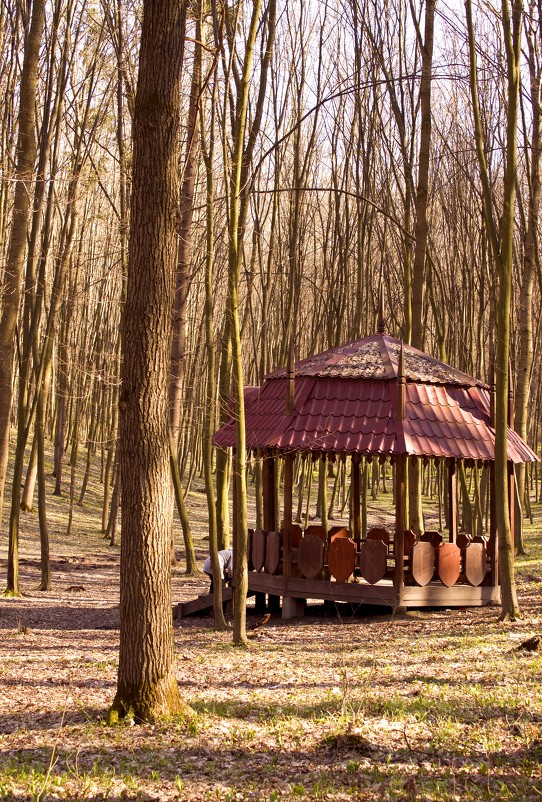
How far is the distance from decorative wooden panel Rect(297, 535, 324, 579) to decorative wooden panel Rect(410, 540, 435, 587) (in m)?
1.30

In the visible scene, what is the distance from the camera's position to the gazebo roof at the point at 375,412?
39.7ft

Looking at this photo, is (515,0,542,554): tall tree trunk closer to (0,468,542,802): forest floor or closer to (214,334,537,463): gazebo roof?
(214,334,537,463): gazebo roof

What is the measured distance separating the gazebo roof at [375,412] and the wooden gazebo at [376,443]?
2 cm

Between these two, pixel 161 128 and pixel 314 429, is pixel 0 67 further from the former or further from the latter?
pixel 161 128

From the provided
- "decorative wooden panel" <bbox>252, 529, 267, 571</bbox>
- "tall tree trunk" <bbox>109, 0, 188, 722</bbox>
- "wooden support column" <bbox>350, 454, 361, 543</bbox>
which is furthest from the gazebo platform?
"tall tree trunk" <bbox>109, 0, 188, 722</bbox>

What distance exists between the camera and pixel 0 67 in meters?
13.7

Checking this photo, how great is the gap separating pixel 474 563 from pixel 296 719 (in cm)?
664

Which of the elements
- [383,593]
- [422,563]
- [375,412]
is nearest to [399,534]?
[422,563]

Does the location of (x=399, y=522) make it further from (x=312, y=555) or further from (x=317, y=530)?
(x=317, y=530)

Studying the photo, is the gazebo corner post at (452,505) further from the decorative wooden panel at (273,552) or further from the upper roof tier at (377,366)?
the decorative wooden panel at (273,552)

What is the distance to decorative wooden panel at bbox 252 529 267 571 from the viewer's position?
1359 cm

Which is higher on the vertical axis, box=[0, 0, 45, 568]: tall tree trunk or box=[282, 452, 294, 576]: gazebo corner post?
box=[0, 0, 45, 568]: tall tree trunk

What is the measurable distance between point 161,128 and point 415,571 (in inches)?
311

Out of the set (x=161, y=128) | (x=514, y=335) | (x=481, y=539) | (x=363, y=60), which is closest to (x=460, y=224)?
(x=514, y=335)
